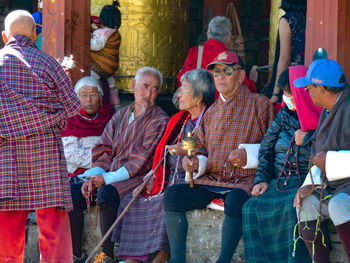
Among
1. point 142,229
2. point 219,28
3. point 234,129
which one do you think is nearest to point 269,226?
point 234,129

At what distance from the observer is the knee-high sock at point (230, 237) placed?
5086 mm

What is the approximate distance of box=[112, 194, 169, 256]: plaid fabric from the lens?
5.60 meters

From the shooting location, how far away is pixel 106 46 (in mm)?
7660

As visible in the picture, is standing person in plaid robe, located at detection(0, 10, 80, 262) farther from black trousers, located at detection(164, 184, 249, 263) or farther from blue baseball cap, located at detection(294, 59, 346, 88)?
blue baseball cap, located at detection(294, 59, 346, 88)

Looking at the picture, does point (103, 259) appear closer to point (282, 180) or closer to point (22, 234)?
point (22, 234)

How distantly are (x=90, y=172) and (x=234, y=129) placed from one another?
4.49 ft

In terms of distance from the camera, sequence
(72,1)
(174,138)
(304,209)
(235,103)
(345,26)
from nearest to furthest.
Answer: (304,209) → (345,26) → (235,103) → (174,138) → (72,1)

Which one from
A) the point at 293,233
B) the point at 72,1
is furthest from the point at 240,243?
the point at 72,1

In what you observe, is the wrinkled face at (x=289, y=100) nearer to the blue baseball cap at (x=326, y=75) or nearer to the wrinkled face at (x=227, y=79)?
the blue baseball cap at (x=326, y=75)

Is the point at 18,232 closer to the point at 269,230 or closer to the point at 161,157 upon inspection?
the point at 161,157

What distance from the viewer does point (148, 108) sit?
6.32 m

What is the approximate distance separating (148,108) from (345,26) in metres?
1.88

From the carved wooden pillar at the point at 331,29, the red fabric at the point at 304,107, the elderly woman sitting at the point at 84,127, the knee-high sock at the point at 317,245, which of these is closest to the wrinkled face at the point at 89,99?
the elderly woman sitting at the point at 84,127

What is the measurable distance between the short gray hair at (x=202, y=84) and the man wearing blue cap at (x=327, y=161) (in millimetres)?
1343
